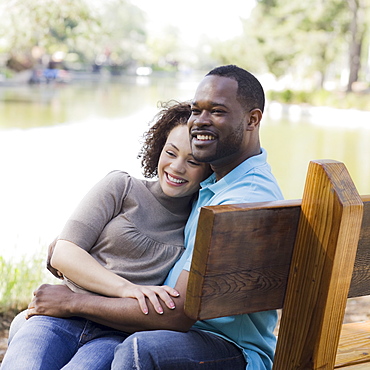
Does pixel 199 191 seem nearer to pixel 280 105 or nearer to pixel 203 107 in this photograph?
pixel 203 107

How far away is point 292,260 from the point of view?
6.00 ft

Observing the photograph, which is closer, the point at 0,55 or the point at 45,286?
the point at 45,286

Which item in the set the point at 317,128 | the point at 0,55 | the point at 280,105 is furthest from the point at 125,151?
the point at 0,55

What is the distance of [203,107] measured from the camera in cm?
231

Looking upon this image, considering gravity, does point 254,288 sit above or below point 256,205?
below

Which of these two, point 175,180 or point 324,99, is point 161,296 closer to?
point 175,180

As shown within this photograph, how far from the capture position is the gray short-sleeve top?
2408 mm

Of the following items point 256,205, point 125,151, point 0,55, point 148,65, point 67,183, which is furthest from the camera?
point 148,65

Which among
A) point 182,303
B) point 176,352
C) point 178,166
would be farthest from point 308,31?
point 176,352

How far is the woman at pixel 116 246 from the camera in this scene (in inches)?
87.3

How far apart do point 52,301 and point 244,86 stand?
1.03 metres

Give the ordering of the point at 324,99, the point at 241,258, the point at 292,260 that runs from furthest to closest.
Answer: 1. the point at 324,99
2. the point at 292,260
3. the point at 241,258

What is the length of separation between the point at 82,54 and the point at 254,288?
8822 cm

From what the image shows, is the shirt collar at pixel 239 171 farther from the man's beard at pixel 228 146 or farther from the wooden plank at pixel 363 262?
the wooden plank at pixel 363 262
